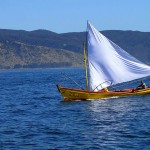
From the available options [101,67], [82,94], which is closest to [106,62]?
[101,67]

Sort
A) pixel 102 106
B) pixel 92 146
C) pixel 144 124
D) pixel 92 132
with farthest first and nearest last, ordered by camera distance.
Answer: pixel 102 106
pixel 144 124
pixel 92 132
pixel 92 146

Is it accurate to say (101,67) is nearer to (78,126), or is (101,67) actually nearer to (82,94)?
(82,94)

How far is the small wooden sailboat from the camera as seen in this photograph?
5953 centimetres

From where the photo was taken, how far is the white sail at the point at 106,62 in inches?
2349

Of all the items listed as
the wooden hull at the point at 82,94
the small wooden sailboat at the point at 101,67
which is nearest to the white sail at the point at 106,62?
the small wooden sailboat at the point at 101,67

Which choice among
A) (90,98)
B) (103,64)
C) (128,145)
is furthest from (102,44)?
(128,145)

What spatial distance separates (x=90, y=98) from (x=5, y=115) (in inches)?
539

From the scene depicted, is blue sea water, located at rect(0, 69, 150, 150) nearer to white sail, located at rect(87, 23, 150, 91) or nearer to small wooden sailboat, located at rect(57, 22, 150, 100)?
small wooden sailboat, located at rect(57, 22, 150, 100)

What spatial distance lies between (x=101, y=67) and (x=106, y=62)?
2.99ft

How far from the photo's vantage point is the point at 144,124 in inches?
1591

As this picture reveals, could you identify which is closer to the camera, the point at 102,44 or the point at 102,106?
the point at 102,106

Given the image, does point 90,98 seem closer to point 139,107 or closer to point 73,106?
point 73,106

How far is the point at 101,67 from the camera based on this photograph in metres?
60.2

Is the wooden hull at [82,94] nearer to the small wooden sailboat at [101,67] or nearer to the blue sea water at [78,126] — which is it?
the small wooden sailboat at [101,67]
